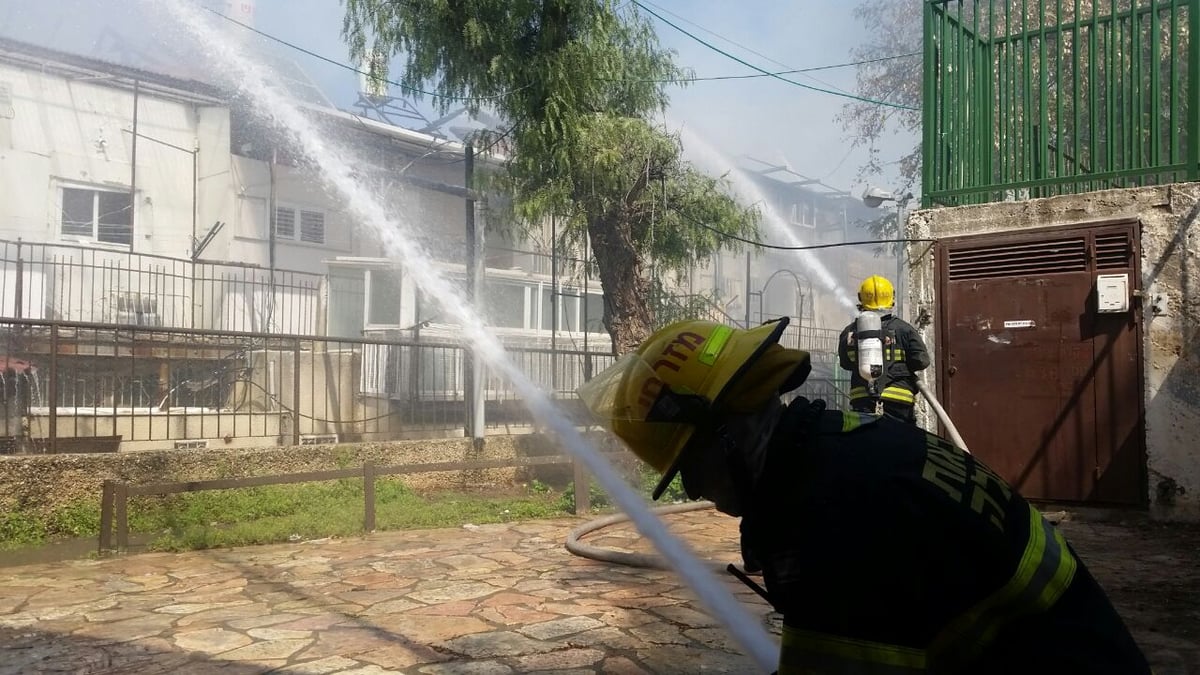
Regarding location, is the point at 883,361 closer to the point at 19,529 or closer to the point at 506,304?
the point at 19,529

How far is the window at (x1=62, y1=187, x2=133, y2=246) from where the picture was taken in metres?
16.2

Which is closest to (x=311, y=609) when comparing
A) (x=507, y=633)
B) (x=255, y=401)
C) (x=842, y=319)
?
(x=507, y=633)

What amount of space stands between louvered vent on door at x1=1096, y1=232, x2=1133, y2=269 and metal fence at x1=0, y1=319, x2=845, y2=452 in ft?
15.8

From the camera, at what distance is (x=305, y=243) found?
61.5 ft

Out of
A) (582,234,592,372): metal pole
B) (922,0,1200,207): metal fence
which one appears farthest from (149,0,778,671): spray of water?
(922,0,1200,207): metal fence

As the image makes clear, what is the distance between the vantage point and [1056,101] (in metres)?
8.09

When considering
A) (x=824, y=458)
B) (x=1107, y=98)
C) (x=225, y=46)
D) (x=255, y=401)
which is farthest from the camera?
→ (x=225, y=46)

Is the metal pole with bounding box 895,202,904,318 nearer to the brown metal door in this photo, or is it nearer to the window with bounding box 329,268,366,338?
the brown metal door

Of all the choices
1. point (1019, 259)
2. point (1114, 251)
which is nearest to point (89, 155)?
point (1019, 259)

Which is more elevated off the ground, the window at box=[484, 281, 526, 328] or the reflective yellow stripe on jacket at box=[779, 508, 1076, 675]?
the window at box=[484, 281, 526, 328]

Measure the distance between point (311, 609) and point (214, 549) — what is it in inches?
105

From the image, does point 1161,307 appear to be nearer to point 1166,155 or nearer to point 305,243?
point 1166,155

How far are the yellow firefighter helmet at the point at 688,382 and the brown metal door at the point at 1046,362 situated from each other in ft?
23.1

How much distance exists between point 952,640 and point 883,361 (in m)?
6.18
